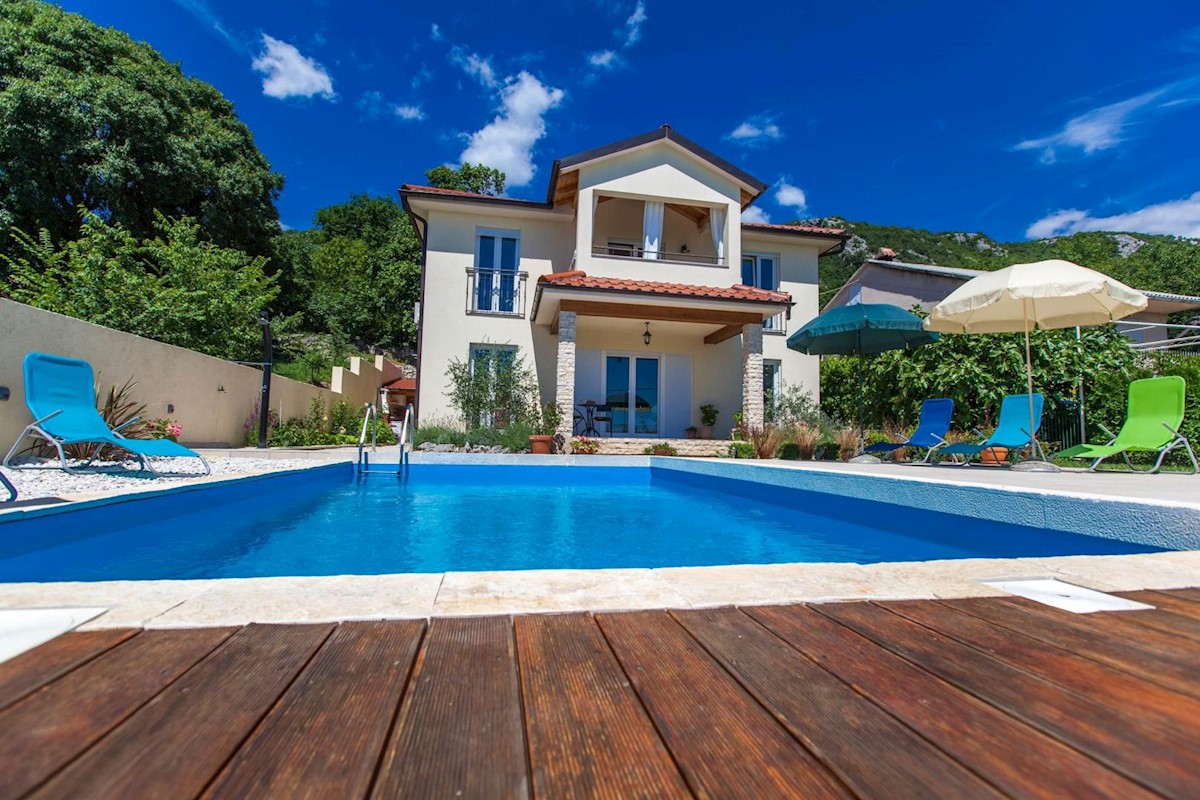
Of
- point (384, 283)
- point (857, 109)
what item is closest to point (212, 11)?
point (384, 283)

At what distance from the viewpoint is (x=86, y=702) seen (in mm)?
940

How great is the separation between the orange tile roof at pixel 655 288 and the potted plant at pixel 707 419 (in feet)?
10.1

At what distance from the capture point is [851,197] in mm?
44688

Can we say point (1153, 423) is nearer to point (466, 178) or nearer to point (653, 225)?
point (653, 225)

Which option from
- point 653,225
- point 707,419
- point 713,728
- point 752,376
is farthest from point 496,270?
point 713,728

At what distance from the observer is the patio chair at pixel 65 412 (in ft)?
15.8

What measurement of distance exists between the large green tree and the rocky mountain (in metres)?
23.5

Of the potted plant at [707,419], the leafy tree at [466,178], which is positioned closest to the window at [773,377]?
the potted plant at [707,419]

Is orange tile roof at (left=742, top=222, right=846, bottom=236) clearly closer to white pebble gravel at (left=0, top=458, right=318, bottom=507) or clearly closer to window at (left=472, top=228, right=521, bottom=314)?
window at (left=472, top=228, right=521, bottom=314)

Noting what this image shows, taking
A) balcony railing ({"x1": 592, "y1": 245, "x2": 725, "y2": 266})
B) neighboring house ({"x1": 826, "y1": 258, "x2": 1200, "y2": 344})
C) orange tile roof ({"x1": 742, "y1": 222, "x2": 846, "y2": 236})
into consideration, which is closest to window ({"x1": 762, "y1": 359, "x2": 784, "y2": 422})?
balcony railing ({"x1": 592, "y1": 245, "x2": 725, "y2": 266})

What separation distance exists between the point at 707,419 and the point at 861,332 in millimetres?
5058

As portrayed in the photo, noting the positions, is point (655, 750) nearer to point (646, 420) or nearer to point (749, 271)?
point (646, 420)

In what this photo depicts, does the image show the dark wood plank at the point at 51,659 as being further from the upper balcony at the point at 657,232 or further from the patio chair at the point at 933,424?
the upper balcony at the point at 657,232

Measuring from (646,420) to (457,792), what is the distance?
12.6 m
